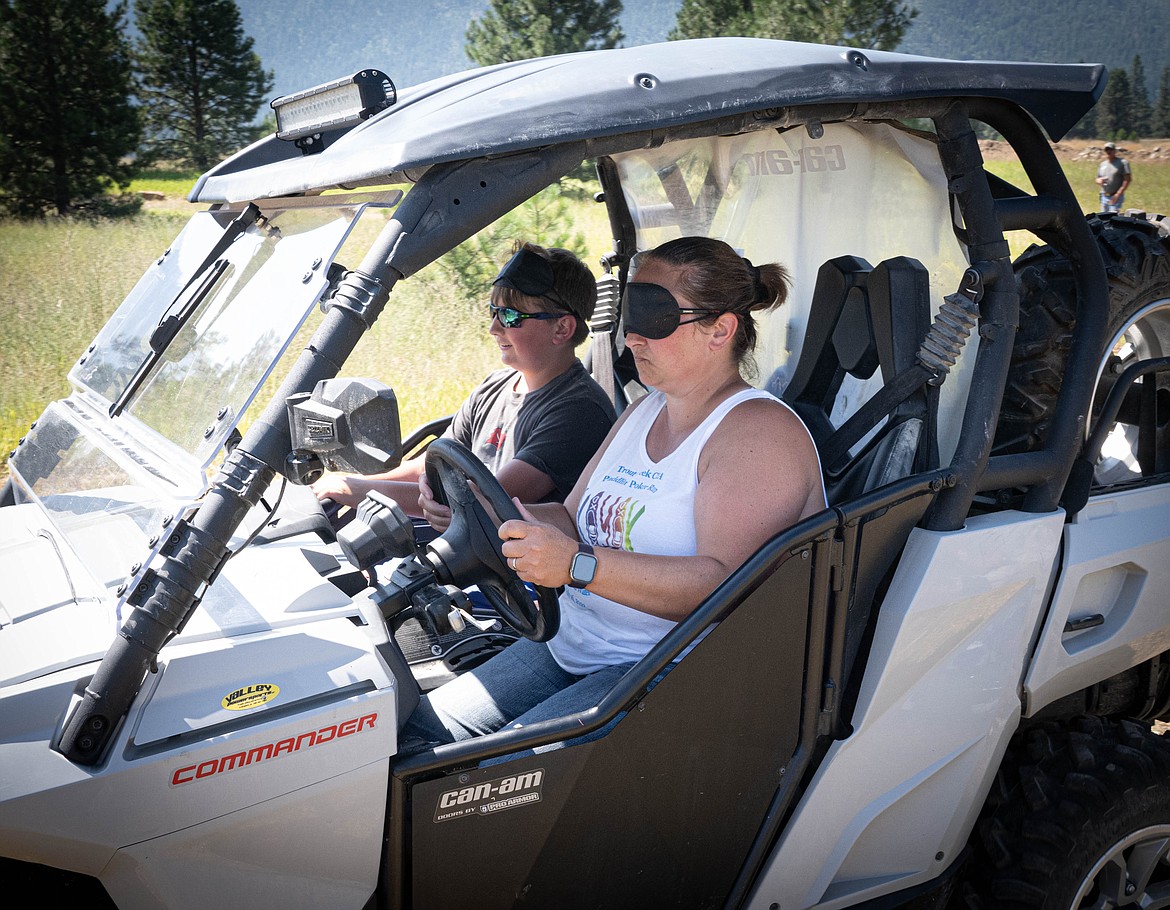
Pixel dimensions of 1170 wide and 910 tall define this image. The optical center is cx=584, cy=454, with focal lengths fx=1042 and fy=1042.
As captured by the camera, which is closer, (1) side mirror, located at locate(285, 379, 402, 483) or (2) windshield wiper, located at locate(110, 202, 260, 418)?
(1) side mirror, located at locate(285, 379, 402, 483)

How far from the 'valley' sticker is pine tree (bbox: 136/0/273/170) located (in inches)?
904

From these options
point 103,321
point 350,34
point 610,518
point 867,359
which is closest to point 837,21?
point 103,321

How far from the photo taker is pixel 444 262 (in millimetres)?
10312

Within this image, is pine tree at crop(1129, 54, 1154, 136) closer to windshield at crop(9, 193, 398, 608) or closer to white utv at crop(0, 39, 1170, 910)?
white utv at crop(0, 39, 1170, 910)

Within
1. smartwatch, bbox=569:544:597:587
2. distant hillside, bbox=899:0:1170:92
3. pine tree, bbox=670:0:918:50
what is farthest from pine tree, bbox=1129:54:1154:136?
smartwatch, bbox=569:544:597:587

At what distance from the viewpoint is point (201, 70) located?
23.5 meters

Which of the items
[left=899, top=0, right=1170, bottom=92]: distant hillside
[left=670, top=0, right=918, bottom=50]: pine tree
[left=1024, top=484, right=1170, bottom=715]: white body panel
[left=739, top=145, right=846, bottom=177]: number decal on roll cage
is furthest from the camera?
[left=899, top=0, right=1170, bottom=92]: distant hillside

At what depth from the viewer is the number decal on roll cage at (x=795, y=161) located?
242cm

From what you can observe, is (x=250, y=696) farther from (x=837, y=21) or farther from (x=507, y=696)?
(x=837, y=21)

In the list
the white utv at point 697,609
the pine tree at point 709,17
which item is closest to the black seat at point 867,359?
the white utv at point 697,609

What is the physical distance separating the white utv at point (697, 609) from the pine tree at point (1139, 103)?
85.1 ft

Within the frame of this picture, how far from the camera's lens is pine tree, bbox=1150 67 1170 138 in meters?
24.5

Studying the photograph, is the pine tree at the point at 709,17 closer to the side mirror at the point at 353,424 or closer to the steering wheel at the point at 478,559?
the steering wheel at the point at 478,559

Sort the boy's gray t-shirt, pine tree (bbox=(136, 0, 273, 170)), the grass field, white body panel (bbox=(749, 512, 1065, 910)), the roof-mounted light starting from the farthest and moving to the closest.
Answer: pine tree (bbox=(136, 0, 273, 170)) → the grass field → the boy's gray t-shirt → white body panel (bbox=(749, 512, 1065, 910)) → the roof-mounted light
